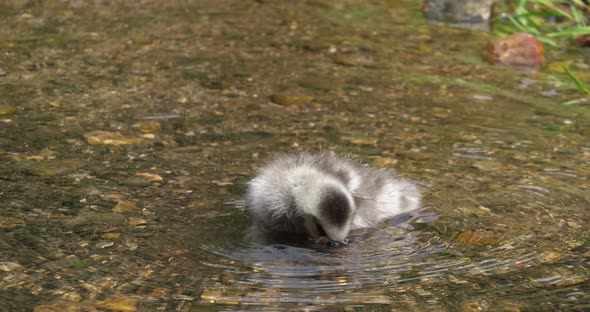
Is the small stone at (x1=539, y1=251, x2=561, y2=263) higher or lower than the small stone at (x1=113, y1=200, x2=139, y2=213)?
below

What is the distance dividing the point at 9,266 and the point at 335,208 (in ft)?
4.63

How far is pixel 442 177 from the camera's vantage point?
5.33 metres

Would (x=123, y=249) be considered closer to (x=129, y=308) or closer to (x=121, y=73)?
(x=129, y=308)

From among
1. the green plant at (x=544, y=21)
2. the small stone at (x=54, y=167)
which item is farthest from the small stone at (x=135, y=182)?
the green plant at (x=544, y=21)

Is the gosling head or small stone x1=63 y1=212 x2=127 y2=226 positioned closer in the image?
the gosling head

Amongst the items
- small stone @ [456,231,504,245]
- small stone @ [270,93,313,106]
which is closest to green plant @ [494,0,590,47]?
small stone @ [270,93,313,106]

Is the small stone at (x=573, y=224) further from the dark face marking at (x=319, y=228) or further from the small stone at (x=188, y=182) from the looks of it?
the small stone at (x=188, y=182)

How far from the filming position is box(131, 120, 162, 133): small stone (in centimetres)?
598

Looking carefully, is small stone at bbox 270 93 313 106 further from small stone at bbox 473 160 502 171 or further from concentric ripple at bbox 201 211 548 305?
concentric ripple at bbox 201 211 548 305

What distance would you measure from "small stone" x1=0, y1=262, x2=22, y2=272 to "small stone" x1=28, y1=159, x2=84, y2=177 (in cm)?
109

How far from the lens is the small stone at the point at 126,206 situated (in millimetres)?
4773

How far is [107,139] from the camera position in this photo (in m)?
5.78

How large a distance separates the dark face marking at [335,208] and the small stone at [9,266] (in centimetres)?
133

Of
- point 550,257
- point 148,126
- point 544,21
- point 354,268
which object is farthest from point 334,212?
point 544,21
